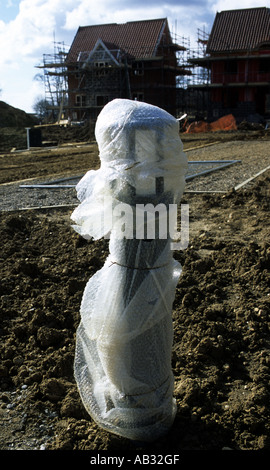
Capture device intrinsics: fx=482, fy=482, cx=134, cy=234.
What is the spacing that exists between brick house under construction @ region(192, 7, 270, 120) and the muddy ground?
34.8m

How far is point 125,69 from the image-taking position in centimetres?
4184

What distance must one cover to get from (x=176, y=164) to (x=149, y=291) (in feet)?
2.10

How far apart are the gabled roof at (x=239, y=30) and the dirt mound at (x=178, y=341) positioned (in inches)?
1468

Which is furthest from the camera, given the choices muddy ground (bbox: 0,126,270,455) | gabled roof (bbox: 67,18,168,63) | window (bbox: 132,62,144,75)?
gabled roof (bbox: 67,18,168,63)

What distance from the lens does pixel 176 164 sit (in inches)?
92.3

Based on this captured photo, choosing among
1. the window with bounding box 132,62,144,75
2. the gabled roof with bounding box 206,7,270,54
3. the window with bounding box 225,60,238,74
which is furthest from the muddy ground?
the window with bounding box 132,62,144,75

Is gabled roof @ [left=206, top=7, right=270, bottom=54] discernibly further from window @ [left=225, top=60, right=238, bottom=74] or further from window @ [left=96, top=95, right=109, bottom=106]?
window @ [left=96, top=95, right=109, bottom=106]

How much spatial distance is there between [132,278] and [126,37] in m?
46.6

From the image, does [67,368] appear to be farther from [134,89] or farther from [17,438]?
[134,89]

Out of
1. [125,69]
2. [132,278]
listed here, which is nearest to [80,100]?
[125,69]

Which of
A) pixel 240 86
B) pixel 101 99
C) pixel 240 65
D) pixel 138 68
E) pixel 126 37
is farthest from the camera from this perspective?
pixel 126 37

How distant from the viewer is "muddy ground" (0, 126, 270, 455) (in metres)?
2.78

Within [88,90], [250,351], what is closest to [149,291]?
[250,351]

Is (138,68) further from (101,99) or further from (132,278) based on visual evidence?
(132,278)
